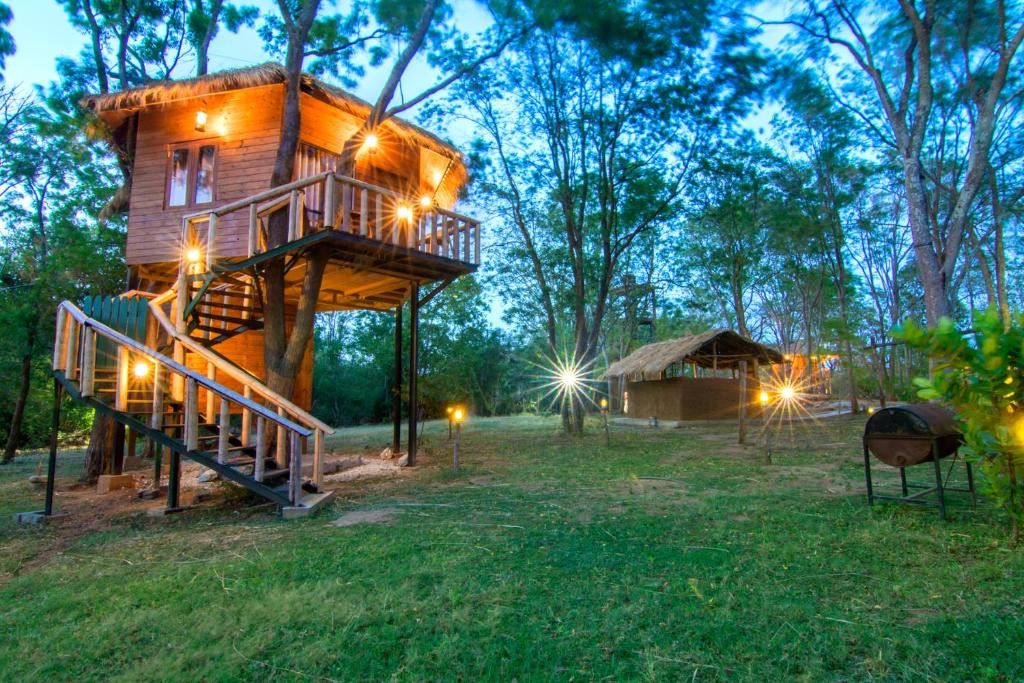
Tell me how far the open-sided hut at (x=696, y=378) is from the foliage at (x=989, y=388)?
1460cm

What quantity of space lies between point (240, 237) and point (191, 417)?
5282 mm

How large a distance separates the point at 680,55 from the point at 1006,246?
62.4 feet

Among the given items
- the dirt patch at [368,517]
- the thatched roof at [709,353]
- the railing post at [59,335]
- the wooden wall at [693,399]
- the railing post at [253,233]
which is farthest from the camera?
the wooden wall at [693,399]

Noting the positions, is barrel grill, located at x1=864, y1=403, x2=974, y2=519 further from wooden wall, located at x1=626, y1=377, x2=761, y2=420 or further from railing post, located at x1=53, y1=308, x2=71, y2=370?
wooden wall, located at x1=626, y1=377, x2=761, y2=420

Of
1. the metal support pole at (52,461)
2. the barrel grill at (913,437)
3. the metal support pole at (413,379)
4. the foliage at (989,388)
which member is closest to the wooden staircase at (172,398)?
the metal support pole at (52,461)

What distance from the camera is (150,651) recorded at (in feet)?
9.41

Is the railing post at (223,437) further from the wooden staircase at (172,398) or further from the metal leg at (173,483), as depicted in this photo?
the metal leg at (173,483)

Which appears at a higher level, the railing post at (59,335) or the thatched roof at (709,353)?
the thatched roof at (709,353)

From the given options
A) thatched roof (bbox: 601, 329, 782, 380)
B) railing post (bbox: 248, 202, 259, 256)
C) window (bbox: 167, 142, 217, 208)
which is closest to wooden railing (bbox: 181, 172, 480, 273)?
railing post (bbox: 248, 202, 259, 256)

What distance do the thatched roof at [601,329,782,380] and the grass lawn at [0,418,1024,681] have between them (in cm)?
1273

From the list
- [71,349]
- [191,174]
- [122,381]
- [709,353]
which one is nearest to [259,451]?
[122,381]

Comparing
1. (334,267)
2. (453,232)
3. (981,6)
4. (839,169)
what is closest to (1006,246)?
(839,169)

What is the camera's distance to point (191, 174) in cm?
1070

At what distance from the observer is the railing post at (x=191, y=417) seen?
5.79m
